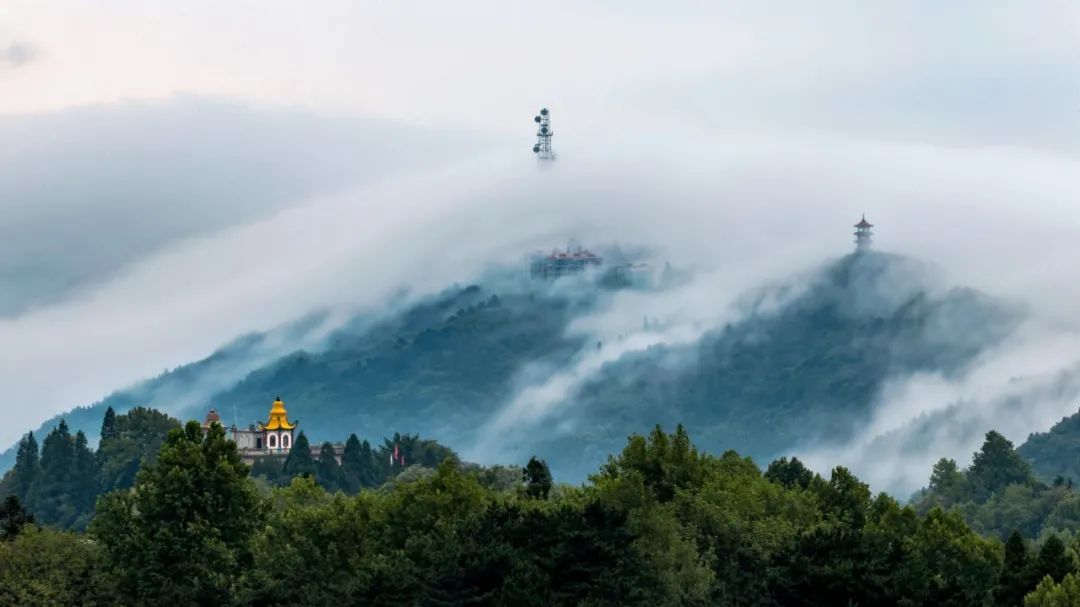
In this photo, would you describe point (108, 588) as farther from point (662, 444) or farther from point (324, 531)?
point (662, 444)

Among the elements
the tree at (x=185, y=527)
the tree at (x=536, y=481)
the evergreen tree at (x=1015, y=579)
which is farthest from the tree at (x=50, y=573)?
the evergreen tree at (x=1015, y=579)

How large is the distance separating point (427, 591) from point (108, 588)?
26.7m

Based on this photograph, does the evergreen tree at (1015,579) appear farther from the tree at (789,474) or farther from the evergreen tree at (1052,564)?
the tree at (789,474)

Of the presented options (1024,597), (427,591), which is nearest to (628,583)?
(427,591)

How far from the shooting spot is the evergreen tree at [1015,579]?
123m

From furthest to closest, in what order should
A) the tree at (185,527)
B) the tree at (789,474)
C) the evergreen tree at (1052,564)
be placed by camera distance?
the tree at (789,474) → the tree at (185,527) → the evergreen tree at (1052,564)

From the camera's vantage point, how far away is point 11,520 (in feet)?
518

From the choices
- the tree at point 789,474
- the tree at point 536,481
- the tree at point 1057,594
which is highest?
the tree at point 789,474

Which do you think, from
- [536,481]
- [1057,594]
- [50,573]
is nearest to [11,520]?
[50,573]

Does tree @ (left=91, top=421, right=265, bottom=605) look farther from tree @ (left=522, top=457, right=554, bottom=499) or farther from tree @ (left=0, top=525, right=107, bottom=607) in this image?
tree @ (left=522, top=457, right=554, bottom=499)

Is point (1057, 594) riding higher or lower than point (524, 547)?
lower

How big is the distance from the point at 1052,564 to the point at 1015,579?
239cm

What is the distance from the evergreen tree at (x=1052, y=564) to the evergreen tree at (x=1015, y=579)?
15.8 inches

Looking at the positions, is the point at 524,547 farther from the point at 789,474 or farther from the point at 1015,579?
the point at 789,474
